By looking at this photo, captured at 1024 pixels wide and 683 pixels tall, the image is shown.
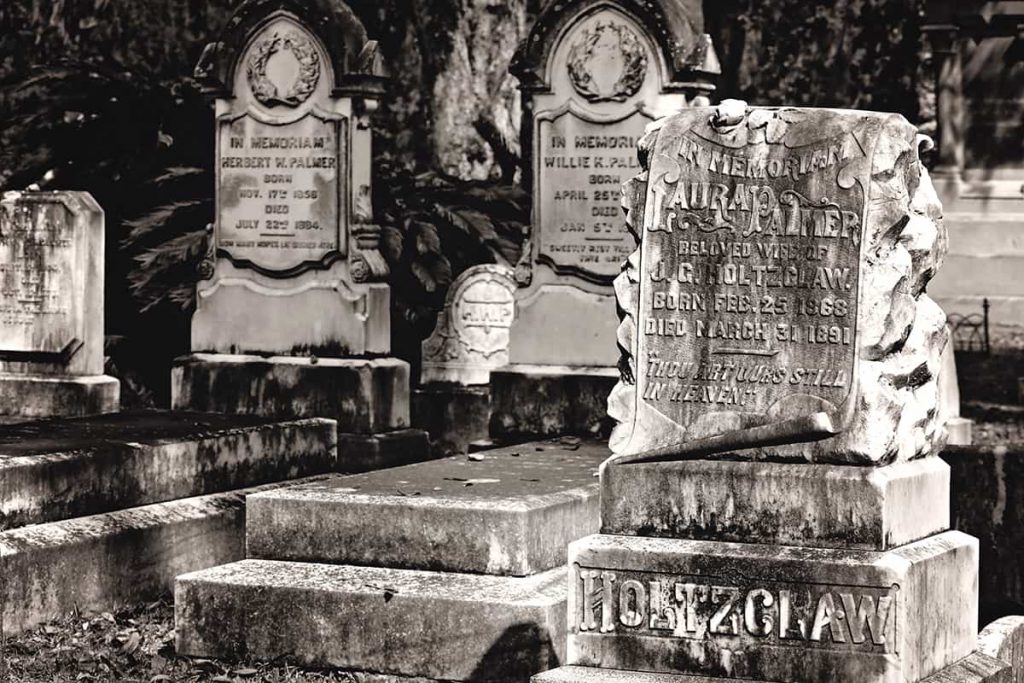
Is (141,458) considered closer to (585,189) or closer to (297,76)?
(585,189)

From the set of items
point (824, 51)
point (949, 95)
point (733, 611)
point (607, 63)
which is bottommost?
point (733, 611)

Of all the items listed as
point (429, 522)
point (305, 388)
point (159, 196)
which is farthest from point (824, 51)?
point (429, 522)

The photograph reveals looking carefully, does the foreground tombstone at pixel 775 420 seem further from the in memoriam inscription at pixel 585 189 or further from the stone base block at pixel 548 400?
the in memoriam inscription at pixel 585 189

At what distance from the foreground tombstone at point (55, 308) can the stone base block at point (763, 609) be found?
6.02 m

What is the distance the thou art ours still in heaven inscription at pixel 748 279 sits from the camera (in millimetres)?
6117

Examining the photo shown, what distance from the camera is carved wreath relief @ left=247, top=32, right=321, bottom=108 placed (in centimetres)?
1249

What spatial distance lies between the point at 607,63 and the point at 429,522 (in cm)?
482

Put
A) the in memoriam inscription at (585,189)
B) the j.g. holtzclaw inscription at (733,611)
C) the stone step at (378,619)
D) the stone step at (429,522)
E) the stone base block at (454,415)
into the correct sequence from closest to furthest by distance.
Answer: the j.g. holtzclaw inscription at (733,611), the stone step at (378,619), the stone step at (429,522), the in memoriam inscription at (585,189), the stone base block at (454,415)

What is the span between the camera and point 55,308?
11.7 meters

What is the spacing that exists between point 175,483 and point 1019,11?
11558mm

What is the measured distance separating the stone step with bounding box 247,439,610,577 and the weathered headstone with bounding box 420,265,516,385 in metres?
5.22

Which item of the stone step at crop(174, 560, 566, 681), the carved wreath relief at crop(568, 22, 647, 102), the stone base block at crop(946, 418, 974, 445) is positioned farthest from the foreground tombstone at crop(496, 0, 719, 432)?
the stone step at crop(174, 560, 566, 681)

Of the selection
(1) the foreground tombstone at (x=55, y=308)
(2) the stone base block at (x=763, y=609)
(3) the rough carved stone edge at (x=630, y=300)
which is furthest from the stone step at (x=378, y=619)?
(1) the foreground tombstone at (x=55, y=308)

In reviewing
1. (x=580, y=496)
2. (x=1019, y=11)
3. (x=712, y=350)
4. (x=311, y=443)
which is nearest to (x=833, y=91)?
(x=1019, y=11)
